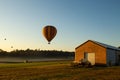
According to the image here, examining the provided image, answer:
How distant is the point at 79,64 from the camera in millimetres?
37438

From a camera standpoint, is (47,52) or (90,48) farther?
(47,52)

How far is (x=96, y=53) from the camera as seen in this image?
40.8 m

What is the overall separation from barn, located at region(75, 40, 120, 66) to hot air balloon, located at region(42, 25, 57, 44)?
846 centimetres

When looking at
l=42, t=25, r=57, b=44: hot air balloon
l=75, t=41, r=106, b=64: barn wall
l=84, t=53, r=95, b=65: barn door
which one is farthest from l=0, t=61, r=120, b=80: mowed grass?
l=84, t=53, r=95, b=65: barn door

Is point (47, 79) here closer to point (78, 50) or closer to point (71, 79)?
point (71, 79)

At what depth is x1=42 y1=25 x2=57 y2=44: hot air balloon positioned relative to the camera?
3428cm

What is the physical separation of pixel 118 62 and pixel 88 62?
1216cm

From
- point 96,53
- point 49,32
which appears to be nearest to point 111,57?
point 96,53

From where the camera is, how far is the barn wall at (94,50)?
3994 cm

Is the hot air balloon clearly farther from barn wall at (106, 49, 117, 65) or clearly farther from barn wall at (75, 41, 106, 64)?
barn wall at (106, 49, 117, 65)

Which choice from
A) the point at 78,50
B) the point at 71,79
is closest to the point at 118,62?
the point at 78,50

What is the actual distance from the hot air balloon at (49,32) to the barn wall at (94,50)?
32.7 ft

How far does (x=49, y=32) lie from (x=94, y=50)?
11314mm

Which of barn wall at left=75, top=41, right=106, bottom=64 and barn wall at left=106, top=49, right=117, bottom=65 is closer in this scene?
barn wall at left=75, top=41, right=106, bottom=64
